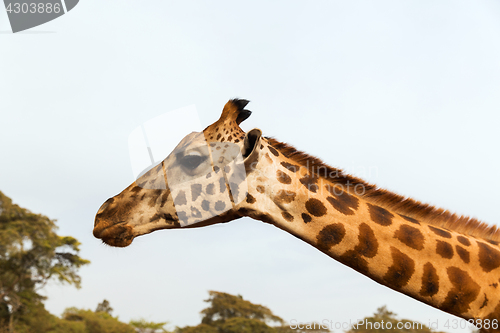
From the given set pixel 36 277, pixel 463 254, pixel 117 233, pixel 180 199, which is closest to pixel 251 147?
pixel 180 199

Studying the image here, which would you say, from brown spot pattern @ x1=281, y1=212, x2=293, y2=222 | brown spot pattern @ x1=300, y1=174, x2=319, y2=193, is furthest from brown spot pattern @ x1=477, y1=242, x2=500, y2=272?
brown spot pattern @ x1=281, y1=212, x2=293, y2=222

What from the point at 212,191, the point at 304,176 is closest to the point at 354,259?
the point at 304,176

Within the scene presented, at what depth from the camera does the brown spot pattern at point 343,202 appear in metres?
3.80

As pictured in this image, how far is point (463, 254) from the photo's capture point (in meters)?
3.71

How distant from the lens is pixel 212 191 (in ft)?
13.2

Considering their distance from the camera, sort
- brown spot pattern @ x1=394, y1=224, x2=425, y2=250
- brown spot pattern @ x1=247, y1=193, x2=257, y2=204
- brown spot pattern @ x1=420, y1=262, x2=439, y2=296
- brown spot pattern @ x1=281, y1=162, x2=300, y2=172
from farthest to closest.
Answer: brown spot pattern @ x1=281, y1=162, x2=300, y2=172
brown spot pattern @ x1=247, y1=193, x2=257, y2=204
brown spot pattern @ x1=394, y1=224, x2=425, y2=250
brown spot pattern @ x1=420, y1=262, x2=439, y2=296

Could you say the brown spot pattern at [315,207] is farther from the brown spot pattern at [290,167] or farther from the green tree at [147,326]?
the green tree at [147,326]

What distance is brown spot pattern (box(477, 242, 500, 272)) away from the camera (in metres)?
3.69

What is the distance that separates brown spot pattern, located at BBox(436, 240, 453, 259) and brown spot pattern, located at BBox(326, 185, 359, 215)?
3.26ft

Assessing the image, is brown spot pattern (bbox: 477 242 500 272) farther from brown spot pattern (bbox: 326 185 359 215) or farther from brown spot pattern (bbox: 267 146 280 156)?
brown spot pattern (bbox: 267 146 280 156)

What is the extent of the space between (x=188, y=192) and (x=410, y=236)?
2.70 meters

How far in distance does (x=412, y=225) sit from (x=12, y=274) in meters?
44.0

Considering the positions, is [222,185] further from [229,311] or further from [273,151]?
[229,311]

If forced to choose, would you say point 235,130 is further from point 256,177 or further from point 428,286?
point 428,286
